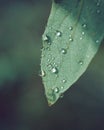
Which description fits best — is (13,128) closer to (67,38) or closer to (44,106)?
(44,106)

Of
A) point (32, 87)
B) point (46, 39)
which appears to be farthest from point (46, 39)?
point (32, 87)

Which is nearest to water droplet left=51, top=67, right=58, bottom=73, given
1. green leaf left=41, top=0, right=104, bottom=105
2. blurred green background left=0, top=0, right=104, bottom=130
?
green leaf left=41, top=0, right=104, bottom=105

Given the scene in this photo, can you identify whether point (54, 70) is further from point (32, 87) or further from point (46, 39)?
point (32, 87)

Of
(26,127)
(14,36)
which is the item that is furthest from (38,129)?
(14,36)

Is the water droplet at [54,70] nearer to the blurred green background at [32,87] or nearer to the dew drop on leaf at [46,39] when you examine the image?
the dew drop on leaf at [46,39]

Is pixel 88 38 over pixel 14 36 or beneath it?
over
